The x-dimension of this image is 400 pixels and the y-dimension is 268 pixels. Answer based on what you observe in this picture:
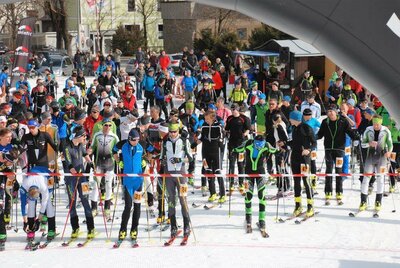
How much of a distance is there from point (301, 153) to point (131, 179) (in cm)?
297

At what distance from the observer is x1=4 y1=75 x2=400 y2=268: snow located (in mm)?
9547

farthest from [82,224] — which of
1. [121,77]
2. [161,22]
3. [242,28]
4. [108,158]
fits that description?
[161,22]

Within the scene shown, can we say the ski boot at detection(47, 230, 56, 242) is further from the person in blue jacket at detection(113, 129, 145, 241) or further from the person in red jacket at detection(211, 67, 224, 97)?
the person in red jacket at detection(211, 67, 224, 97)

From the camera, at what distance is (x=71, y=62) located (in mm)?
36375

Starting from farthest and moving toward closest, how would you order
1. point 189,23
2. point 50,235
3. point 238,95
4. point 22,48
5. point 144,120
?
point 189,23 < point 22,48 < point 238,95 < point 144,120 < point 50,235

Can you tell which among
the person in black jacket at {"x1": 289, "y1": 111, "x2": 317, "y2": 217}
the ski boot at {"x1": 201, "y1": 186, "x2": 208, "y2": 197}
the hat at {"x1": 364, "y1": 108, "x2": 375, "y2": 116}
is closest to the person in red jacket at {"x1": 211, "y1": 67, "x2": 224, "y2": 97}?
the hat at {"x1": 364, "y1": 108, "x2": 375, "y2": 116}

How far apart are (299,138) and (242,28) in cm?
4222

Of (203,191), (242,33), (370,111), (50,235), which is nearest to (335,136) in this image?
(370,111)

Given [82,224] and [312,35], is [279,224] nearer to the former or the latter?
[82,224]

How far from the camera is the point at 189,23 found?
54906 mm

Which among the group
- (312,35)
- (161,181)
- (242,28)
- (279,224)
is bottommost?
(279,224)

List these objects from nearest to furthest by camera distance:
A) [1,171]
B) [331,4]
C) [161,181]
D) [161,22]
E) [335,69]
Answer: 1. [331,4]
2. [1,171]
3. [161,181]
4. [335,69]
5. [161,22]

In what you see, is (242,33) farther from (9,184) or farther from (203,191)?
(9,184)

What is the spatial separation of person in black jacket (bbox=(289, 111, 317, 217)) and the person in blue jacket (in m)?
2.68
